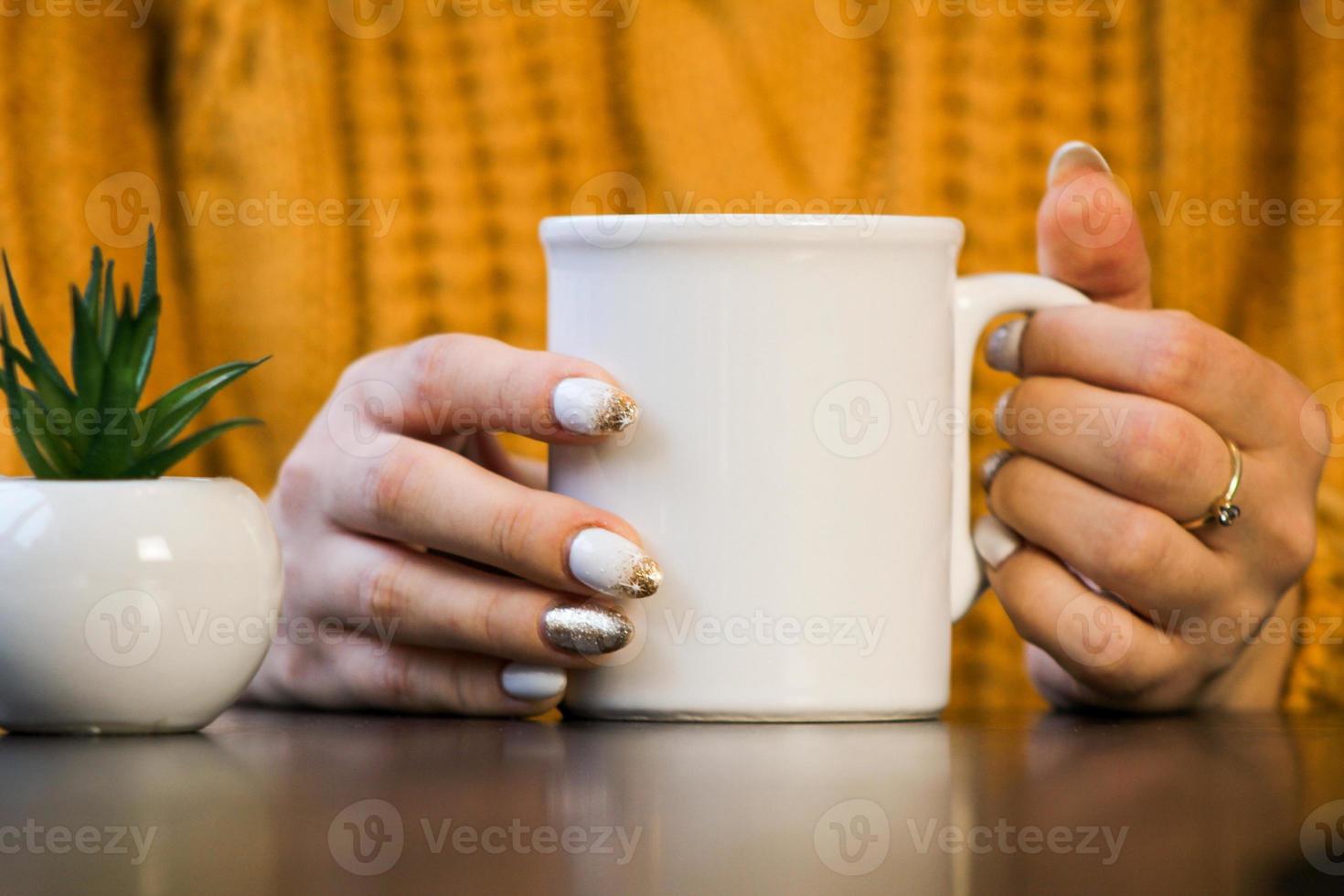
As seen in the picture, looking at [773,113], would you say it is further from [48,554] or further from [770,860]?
[770,860]

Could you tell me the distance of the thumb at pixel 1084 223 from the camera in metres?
0.70

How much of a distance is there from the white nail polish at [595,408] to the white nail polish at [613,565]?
0.13 ft

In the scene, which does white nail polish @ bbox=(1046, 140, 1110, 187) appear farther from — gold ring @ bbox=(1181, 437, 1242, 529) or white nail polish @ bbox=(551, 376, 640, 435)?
white nail polish @ bbox=(551, 376, 640, 435)

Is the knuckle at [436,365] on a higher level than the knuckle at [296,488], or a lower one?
higher

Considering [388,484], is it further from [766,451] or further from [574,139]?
[574,139]

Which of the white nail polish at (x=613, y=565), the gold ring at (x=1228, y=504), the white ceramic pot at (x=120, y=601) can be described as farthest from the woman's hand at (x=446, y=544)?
the gold ring at (x=1228, y=504)

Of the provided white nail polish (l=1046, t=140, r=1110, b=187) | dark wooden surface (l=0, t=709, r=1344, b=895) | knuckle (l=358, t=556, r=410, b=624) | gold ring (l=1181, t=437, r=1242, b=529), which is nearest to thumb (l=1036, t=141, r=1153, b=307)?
white nail polish (l=1046, t=140, r=1110, b=187)

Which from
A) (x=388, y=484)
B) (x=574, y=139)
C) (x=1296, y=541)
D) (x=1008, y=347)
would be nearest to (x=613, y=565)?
(x=388, y=484)

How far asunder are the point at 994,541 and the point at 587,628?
0.23 meters

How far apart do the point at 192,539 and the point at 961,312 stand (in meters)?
0.32

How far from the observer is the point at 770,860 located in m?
0.31

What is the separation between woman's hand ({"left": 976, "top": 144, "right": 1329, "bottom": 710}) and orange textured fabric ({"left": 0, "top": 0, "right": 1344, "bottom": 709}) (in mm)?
469

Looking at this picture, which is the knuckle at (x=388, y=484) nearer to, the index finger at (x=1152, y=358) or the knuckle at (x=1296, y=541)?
the index finger at (x=1152, y=358)

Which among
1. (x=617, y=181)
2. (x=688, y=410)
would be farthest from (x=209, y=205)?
(x=688, y=410)
